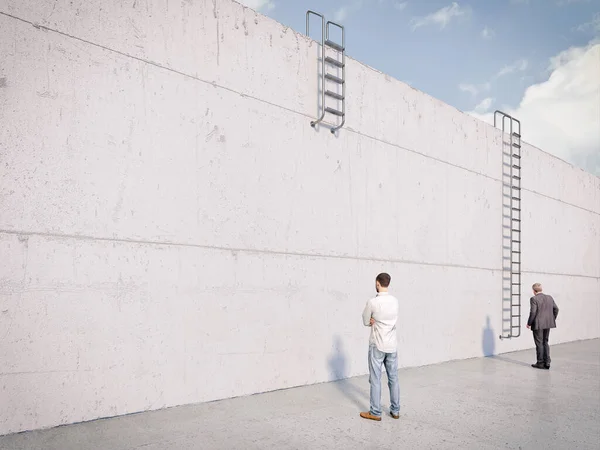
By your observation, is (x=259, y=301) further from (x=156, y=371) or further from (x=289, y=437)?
(x=289, y=437)

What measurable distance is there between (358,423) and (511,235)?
787cm

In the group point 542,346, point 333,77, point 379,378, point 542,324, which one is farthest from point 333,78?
point 542,346

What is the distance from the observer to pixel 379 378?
583 cm

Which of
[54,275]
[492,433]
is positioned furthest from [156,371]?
[492,433]

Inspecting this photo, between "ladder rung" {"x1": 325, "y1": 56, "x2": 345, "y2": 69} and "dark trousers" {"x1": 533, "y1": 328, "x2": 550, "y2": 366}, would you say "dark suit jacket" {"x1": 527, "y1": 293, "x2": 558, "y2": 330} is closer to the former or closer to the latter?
"dark trousers" {"x1": 533, "y1": 328, "x2": 550, "y2": 366}

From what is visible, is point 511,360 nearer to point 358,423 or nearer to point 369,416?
point 369,416

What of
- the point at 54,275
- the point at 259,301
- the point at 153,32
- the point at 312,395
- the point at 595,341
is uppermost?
the point at 153,32

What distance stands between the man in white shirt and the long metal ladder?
6799 millimetres

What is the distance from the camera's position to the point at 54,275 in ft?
17.0

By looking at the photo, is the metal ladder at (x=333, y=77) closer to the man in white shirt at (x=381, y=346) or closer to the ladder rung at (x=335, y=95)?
the ladder rung at (x=335, y=95)

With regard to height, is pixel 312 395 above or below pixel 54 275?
below

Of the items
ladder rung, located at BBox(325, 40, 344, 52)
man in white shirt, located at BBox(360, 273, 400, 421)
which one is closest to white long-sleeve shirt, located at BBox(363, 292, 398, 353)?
man in white shirt, located at BBox(360, 273, 400, 421)

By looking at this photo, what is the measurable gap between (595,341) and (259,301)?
40.7 feet

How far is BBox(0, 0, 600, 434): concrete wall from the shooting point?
511 centimetres
